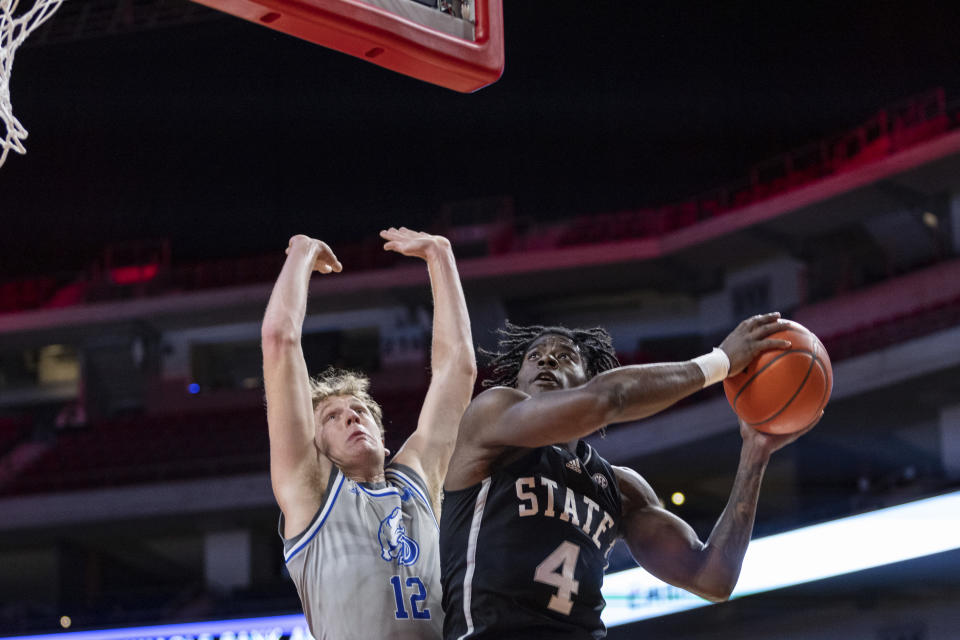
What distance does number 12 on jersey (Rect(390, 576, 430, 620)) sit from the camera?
2922 mm

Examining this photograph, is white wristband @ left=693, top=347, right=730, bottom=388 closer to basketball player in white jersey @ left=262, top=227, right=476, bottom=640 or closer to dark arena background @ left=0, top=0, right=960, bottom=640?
basketball player in white jersey @ left=262, top=227, right=476, bottom=640

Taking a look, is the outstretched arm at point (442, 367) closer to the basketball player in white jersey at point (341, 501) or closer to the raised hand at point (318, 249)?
the basketball player in white jersey at point (341, 501)

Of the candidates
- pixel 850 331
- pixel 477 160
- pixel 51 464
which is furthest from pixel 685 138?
pixel 51 464

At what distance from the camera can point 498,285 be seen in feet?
57.8

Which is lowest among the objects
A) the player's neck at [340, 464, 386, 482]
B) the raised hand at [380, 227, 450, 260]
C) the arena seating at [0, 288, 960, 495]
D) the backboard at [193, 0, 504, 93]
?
the arena seating at [0, 288, 960, 495]

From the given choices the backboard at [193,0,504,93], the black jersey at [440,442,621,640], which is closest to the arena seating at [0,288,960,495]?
the backboard at [193,0,504,93]

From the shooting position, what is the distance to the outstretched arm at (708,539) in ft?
9.36

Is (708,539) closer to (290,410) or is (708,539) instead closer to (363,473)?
(363,473)

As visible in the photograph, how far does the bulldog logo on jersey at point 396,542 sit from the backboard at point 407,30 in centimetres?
130

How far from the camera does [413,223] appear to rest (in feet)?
59.2

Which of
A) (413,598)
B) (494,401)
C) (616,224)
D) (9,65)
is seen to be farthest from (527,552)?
(616,224)

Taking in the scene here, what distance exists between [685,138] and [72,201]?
10.4m

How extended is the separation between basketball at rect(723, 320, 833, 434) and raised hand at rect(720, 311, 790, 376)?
0.02m

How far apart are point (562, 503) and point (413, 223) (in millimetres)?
15593
